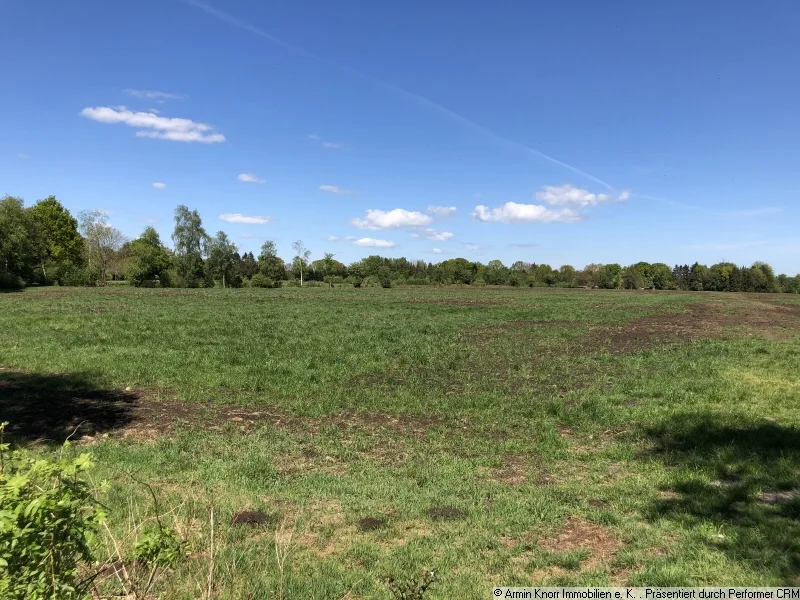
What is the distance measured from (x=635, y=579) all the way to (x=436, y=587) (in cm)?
174

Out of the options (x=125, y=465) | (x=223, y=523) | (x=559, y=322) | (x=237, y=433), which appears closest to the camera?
(x=223, y=523)

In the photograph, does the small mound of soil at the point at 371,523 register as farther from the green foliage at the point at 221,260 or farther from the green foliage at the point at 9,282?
the green foliage at the point at 221,260

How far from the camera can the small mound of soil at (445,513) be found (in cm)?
534

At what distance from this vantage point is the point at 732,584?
3.96 meters

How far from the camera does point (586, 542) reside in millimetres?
4832

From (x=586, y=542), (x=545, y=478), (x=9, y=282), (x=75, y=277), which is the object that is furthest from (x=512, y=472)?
(x=75, y=277)

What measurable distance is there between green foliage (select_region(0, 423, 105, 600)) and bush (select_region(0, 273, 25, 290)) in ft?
221

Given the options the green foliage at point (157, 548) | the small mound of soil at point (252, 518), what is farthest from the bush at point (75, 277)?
the green foliage at point (157, 548)

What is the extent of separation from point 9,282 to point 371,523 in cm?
6644

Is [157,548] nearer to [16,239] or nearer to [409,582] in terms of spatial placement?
[409,582]

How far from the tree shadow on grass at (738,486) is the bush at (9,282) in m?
67.3

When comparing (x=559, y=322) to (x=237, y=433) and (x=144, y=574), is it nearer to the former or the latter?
(x=237, y=433)

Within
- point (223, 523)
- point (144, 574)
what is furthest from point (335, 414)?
point (144, 574)

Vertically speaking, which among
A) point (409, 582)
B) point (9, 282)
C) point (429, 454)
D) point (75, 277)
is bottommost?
point (429, 454)
